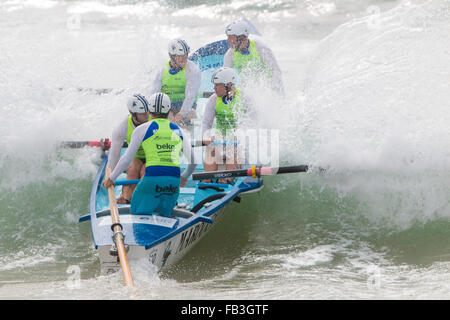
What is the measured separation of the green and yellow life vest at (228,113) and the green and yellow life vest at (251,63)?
5.30ft

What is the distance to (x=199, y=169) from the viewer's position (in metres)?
7.93

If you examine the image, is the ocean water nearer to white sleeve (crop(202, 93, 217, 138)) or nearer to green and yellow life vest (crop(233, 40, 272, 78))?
green and yellow life vest (crop(233, 40, 272, 78))

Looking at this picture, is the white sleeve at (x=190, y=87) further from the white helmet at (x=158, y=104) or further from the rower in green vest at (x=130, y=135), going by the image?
the white helmet at (x=158, y=104)

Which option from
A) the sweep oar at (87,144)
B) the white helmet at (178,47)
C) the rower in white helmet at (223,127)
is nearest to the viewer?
the rower in white helmet at (223,127)

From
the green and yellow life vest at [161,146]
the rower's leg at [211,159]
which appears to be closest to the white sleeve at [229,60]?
the rower's leg at [211,159]

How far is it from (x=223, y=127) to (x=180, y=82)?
1611 mm

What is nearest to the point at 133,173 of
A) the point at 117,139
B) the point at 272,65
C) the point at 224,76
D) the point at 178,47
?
the point at 117,139

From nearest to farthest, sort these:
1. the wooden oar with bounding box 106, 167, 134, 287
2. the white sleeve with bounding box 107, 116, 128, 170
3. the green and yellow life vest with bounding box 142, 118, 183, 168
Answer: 1. the wooden oar with bounding box 106, 167, 134, 287
2. the green and yellow life vest with bounding box 142, 118, 183, 168
3. the white sleeve with bounding box 107, 116, 128, 170

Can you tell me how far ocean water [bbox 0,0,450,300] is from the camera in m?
5.35

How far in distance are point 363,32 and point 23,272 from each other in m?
7.90

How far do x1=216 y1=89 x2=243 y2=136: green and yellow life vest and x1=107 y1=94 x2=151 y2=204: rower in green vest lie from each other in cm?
117

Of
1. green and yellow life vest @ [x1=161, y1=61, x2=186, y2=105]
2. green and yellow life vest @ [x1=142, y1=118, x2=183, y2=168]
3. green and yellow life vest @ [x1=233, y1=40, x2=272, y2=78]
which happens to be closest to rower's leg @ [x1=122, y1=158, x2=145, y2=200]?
green and yellow life vest @ [x1=142, y1=118, x2=183, y2=168]

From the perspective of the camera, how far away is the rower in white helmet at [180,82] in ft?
28.0
